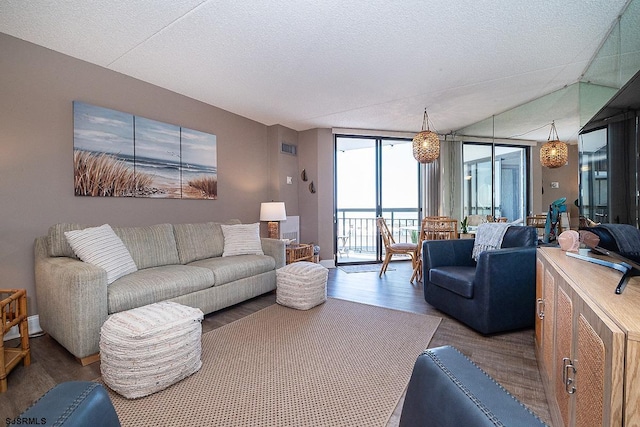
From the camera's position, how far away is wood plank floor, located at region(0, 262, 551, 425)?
1629 millimetres

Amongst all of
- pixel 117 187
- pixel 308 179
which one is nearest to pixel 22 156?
pixel 117 187

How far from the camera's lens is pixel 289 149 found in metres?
5.17

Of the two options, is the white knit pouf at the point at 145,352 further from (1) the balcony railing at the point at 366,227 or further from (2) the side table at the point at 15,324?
(1) the balcony railing at the point at 366,227

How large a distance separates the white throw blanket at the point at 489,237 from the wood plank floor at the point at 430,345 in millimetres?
788

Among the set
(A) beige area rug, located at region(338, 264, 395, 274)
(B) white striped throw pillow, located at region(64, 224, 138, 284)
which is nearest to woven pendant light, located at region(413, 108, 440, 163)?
(A) beige area rug, located at region(338, 264, 395, 274)

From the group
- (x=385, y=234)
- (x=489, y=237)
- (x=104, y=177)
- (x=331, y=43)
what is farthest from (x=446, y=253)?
(x=104, y=177)

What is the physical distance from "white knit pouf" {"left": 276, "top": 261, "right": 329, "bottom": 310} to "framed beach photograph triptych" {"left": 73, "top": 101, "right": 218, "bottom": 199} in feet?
5.70

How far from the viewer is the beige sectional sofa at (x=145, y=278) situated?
6.40 ft

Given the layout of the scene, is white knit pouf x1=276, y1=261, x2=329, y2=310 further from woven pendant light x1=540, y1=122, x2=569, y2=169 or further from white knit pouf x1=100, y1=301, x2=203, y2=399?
woven pendant light x1=540, y1=122, x2=569, y2=169

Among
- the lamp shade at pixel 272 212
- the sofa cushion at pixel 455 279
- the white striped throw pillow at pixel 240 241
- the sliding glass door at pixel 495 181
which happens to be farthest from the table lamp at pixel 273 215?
the sliding glass door at pixel 495 181

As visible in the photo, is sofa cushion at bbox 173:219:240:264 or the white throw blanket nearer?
the white throw blanket

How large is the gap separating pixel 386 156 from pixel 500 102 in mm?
2108

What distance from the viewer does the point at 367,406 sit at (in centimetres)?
154

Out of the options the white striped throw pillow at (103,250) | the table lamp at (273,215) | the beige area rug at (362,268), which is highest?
the table lamp at (273,215)
